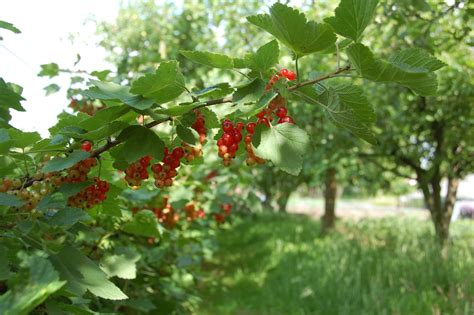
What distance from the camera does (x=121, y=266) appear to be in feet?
6.12

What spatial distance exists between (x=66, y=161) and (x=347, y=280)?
4.19m

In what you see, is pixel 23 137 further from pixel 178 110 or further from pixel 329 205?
pixel 329 205

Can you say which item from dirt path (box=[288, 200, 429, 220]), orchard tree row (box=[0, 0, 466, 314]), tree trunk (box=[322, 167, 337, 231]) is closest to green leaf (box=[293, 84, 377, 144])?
orchard tree row (box=[0, 0, 466, 314])

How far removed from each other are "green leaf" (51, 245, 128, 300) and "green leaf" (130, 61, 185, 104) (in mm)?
434

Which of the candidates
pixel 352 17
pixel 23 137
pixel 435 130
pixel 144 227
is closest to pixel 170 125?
pixel 23 137

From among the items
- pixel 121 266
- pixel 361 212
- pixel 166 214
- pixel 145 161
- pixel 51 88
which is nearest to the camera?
pixel 145 161

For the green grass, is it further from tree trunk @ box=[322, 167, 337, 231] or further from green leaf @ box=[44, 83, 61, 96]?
green leaf @ box=[44, 83, 61, 96]

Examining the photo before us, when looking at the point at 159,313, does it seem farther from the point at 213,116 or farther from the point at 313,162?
the point at 313,162

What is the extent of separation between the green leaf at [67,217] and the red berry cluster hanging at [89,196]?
111 mm

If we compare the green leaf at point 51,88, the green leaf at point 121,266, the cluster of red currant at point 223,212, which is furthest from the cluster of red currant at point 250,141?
the cluster of red currant at point 223,212

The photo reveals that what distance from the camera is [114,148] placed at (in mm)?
1292

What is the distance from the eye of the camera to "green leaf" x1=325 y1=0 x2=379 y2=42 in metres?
1.02

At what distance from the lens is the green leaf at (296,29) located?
103 centimetres

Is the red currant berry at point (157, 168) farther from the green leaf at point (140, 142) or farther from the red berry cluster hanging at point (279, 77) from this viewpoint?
the red berry cluster hanging at point (279, 77)
